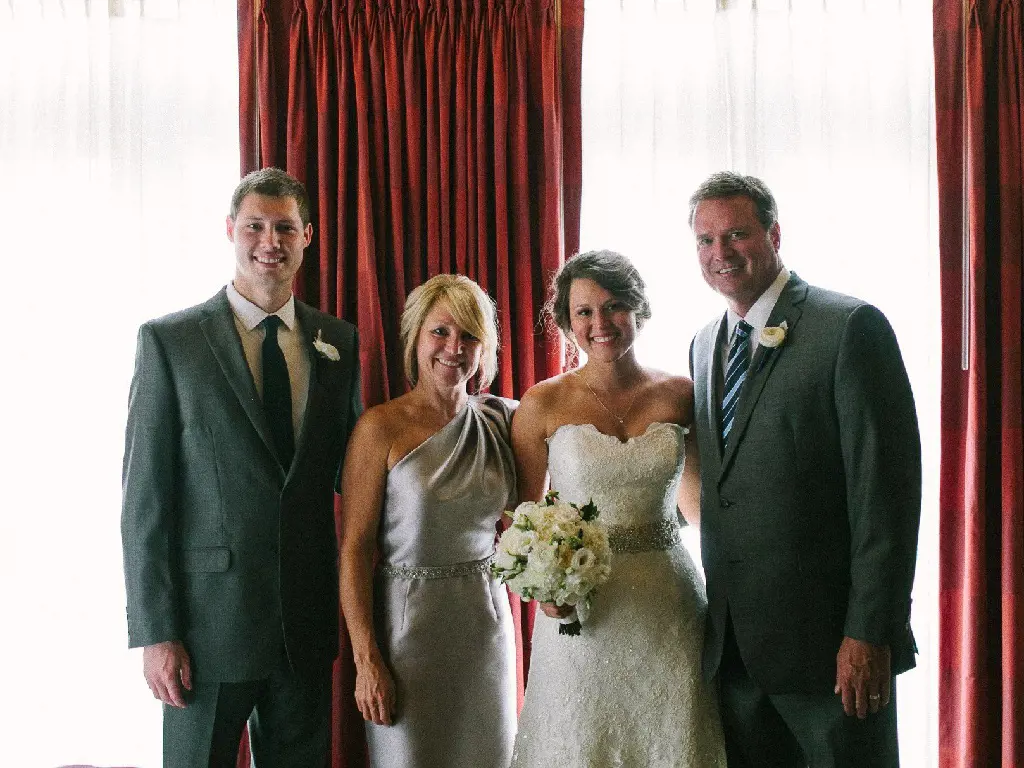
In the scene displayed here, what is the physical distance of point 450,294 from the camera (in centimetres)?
262

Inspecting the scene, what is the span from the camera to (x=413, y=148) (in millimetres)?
3369

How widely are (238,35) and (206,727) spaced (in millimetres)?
2585

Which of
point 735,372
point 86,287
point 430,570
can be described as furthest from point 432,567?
point 86,287

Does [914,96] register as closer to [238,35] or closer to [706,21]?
[706,21]

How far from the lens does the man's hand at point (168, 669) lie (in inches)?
92.0

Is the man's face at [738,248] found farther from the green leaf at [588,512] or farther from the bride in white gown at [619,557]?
the green leaf at [588,512]

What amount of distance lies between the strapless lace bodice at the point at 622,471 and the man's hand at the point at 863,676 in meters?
0.65

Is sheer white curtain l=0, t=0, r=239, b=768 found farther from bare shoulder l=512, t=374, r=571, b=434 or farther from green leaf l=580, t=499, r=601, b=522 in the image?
green leaf l=580, t=499, r=601, b=522

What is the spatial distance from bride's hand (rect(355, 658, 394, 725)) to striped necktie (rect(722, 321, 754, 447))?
3.88 feet

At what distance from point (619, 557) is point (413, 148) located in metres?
1.84

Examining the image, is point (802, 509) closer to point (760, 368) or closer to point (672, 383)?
point (760, 368)

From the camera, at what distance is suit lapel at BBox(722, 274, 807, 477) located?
7.50 ft

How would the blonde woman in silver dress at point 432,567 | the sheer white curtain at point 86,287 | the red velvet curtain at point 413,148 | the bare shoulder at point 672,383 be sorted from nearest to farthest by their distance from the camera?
the blonde woman in silver dress at point 432,567
the bare shoulder at point 672,383
the red velvet curtain at point 413,148
the sheer white curtain at point 86,287

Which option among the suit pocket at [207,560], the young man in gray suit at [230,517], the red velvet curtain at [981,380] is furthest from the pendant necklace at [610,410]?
the red velvet curtain at [981,380]
